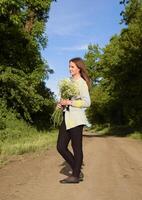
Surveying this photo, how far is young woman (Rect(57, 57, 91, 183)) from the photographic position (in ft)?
32.1

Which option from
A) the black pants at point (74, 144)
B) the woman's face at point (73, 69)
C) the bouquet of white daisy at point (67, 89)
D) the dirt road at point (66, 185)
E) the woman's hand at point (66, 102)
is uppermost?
the woman's face at point (73, 69)

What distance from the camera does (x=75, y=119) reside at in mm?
9781

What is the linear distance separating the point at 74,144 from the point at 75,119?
18.9 inches

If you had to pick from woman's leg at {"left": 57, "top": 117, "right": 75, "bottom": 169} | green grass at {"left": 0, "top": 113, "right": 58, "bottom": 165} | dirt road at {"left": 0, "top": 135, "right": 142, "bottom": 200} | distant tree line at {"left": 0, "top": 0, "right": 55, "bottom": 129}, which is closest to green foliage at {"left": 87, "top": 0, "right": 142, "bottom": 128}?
distant tree line at {"left": 0, "top": 0, "right": 55, "bottom": 129}

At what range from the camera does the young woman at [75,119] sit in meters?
9.78

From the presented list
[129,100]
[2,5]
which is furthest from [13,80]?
[129,100]

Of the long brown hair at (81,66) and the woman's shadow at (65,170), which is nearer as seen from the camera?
the long brown hair at (81,66)

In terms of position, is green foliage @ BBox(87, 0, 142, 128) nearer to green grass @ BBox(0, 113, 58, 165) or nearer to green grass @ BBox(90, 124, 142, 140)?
green grass @ BBox(90, 124, 142, 140)

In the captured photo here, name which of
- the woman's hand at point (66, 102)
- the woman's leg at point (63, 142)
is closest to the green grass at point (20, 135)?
the woman's leg at point (63, 142)

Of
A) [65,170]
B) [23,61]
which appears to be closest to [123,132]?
[23,61]

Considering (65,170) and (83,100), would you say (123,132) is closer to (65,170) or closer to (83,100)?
(65,170)

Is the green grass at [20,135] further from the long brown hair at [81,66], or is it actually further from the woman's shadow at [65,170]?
the long brown hair at [81,66]

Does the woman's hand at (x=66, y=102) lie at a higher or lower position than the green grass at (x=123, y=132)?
lower

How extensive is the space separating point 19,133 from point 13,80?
360cm
